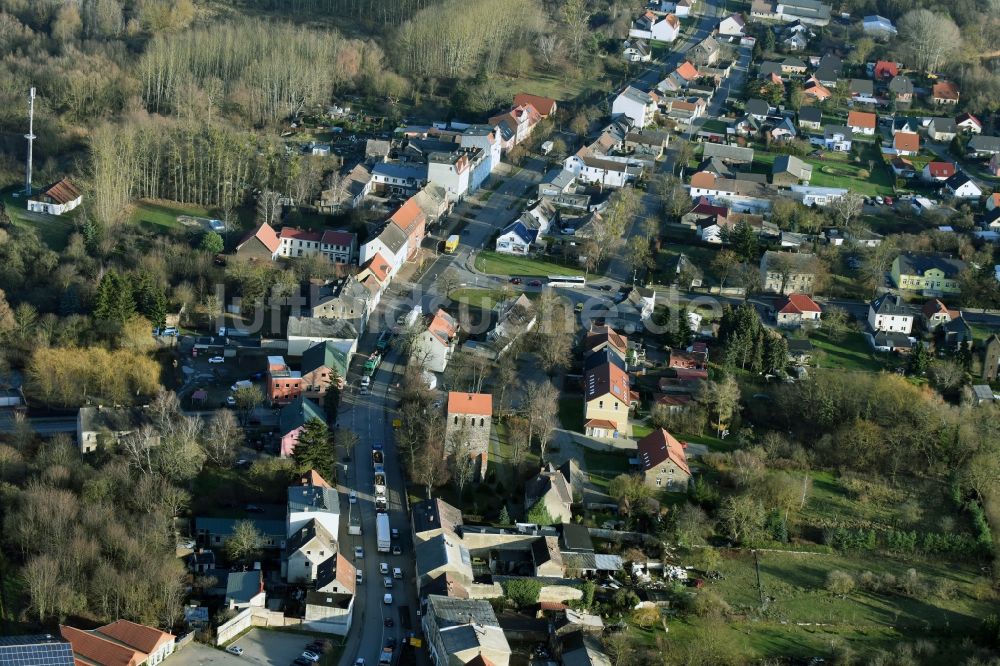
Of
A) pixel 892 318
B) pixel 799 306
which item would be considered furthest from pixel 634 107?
pixel 892 318

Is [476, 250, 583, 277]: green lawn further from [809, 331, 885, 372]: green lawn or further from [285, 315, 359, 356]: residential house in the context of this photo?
[809, 331, 885, 372]: green lawn

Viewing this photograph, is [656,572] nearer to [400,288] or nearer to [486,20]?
[400,288]

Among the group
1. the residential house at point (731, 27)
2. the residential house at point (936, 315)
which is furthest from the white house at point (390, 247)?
the residential house at point (731, 27)

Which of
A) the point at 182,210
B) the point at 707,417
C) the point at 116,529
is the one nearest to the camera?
the point at 116,529

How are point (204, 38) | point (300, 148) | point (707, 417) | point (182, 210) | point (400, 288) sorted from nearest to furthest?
1. point (707, 417)
2. point (400, 288)
3. point (182, 210)
4. point (300, 148)
5. point (204, 38)

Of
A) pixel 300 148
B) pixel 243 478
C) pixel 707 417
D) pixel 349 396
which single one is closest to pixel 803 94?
pixel 300 148

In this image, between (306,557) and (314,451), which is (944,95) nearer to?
(314,451)

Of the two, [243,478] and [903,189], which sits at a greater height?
[903,189]
